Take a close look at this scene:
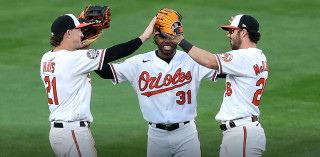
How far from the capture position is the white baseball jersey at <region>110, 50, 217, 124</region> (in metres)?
9.85

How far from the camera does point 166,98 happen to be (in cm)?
986

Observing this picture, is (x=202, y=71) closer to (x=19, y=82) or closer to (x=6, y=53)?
(x=19, y=82)

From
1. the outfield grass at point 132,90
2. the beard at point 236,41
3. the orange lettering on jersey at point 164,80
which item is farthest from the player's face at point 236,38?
the outfield grass at point 132,90

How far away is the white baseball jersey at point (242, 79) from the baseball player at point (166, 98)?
21.8 inches

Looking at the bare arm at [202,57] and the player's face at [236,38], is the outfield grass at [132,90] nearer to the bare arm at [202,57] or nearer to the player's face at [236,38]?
the player's face at [236,38]

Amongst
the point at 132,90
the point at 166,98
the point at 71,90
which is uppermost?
the point at 71,90

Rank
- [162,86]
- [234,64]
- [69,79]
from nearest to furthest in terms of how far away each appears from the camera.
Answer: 1. [69,79]
2. [234,64]
3. [162,86]

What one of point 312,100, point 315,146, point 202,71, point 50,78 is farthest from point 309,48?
point 50,78

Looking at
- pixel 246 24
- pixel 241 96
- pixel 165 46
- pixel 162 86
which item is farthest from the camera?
pixel 165 46

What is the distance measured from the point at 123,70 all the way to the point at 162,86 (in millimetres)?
532

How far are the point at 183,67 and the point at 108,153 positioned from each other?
10.8 ft

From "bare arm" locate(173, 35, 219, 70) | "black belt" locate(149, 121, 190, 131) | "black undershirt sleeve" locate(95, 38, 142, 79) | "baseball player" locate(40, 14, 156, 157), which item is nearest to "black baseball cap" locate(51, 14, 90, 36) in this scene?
Answer: "baseball player" locate(40, 14, 156, 157)

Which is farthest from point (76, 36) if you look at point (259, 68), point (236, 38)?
point (259, 68)

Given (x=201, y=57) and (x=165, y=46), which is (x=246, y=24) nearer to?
(x=201, y=57)
